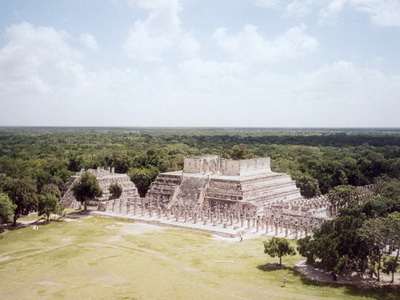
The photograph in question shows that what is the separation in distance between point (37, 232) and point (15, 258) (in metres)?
8.65

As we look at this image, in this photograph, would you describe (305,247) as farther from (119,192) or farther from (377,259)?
(119,192)

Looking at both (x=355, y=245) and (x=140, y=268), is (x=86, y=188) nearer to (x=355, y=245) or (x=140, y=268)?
(x=140, y=268)

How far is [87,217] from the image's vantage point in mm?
48625

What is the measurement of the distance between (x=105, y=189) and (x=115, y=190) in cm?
328

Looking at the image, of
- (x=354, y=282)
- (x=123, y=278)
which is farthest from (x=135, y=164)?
(x=354, y=282)

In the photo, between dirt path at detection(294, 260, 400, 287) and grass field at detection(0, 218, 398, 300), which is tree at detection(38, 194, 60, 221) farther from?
dirt path at detection(294, 260, 400, 287)

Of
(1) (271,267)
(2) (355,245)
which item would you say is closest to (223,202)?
(1) (271,267)

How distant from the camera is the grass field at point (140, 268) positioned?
25031 mm

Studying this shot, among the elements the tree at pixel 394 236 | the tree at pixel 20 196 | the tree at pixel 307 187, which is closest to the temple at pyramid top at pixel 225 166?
the tree at pixel 307 187

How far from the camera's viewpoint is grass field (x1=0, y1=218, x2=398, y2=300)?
25031 mm

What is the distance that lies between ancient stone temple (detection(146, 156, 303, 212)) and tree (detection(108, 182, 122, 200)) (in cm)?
426

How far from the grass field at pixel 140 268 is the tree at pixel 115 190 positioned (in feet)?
42.2

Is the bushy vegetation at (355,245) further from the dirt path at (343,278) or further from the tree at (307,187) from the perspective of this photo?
the tree at (307,187)

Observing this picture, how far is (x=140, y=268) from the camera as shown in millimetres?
29938
